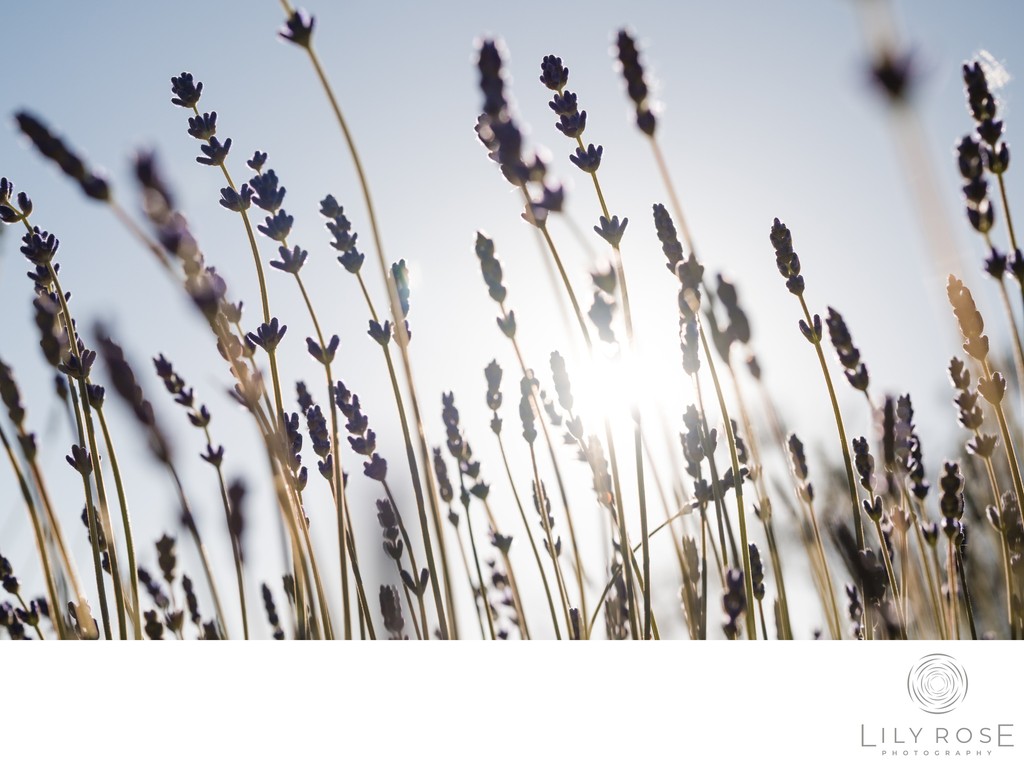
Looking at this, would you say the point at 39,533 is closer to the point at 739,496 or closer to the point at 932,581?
the point at 739,496

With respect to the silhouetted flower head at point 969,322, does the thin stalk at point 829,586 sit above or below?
below

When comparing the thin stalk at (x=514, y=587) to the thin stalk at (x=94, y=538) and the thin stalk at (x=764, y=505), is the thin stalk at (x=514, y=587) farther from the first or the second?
the thin stalk at (x=94, y=538)

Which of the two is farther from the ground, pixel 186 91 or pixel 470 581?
pixel 186 91

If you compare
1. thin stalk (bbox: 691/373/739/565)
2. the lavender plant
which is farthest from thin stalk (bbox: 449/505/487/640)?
thin stalk (bbox: 691/373/739/565)

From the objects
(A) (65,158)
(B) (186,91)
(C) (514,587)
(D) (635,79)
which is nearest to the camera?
(A) (65,158)

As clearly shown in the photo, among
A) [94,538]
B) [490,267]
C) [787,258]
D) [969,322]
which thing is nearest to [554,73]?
[490,267]

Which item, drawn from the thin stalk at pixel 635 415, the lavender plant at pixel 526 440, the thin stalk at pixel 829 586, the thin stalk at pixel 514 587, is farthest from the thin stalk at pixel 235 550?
the thin stalk at pixel 829 586
